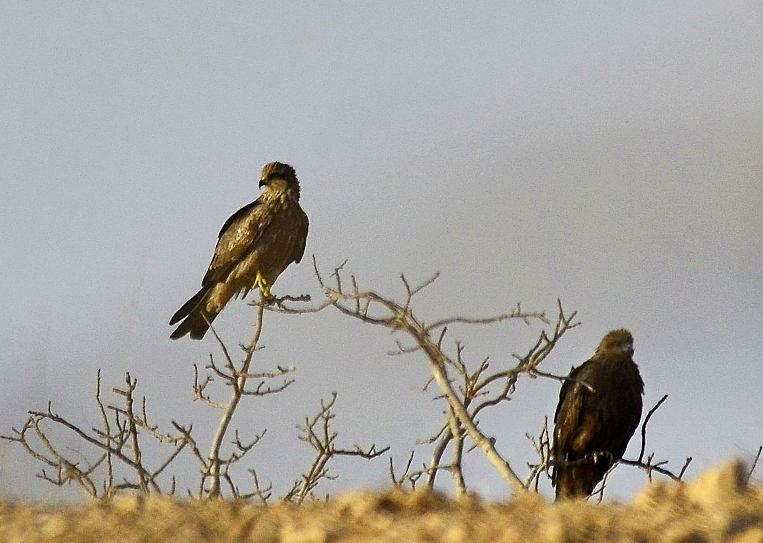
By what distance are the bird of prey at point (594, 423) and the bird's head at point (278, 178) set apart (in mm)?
3548

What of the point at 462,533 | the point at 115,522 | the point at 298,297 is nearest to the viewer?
the point at 462,533

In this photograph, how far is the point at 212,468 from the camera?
725cm

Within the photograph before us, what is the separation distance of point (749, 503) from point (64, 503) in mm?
2611

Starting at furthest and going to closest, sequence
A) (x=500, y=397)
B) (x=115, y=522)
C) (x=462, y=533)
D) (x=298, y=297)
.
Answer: (x=298, y=297)
(x=500, y=397)
(x=115, y=522)
(x=462, y=533)

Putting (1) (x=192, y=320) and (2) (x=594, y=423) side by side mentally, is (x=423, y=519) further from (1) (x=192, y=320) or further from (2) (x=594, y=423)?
(1) (x=192, y=320)

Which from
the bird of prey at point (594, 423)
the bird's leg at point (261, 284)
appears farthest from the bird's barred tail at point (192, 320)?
the bird of prey at point (594, 423)

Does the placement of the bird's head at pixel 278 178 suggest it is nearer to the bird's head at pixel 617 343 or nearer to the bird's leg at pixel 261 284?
the bird's leg at pixel 261 284

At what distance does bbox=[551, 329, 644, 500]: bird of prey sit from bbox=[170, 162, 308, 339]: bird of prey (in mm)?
3128

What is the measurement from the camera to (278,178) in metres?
12.0

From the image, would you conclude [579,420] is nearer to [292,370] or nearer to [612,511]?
[292,370]

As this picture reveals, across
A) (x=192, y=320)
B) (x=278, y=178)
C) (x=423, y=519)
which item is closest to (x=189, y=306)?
(x=192, y=320)

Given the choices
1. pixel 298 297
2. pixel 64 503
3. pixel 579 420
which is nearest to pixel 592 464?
pixel 579 420

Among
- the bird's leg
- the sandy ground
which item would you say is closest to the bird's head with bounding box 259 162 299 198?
the bird's leg

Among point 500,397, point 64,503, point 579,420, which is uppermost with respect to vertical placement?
point 579,420
